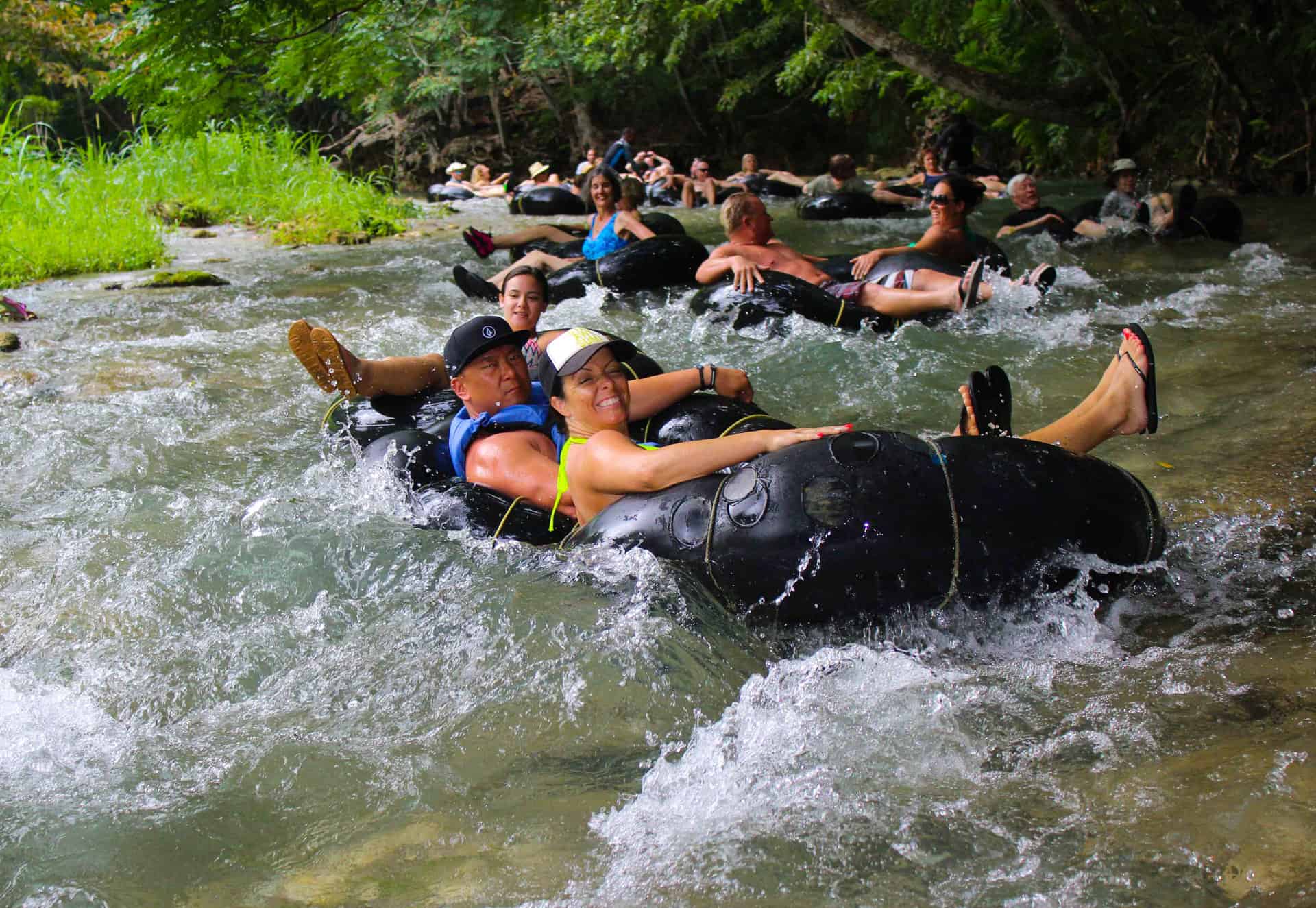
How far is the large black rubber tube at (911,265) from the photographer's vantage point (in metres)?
7.80

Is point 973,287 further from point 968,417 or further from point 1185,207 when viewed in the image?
point 1185,207

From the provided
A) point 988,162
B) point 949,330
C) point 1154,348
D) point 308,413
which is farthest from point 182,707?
point 988,162

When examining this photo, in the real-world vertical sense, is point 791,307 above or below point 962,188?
below

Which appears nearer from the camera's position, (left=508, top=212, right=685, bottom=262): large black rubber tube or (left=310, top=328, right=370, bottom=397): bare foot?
(left=310, top=328, right=370, bottom=397): bare foot

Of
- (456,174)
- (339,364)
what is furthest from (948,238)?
(456,174)

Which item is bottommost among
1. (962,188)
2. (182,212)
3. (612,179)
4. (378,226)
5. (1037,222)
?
(378,226)

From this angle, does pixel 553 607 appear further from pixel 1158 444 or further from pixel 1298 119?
pixel 1298 119

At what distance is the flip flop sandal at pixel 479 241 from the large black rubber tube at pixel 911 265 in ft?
12.2

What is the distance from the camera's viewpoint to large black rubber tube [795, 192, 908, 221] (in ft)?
47.8

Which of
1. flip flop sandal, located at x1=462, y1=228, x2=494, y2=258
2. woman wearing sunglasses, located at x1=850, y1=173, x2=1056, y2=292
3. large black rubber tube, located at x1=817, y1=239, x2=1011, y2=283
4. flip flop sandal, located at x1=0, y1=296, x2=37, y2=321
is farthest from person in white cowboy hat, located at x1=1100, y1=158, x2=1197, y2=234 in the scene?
flip flop sandal, located at x1=0, y1=296, x2=37, y2=321

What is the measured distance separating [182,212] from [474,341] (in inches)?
449

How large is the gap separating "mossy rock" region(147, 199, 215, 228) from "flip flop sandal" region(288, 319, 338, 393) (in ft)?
31.7

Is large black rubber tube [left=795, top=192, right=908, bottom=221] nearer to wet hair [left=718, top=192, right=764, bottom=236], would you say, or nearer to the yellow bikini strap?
wet hair [left=718, top=192, right=764, bottom=236]

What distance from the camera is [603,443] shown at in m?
3.87
